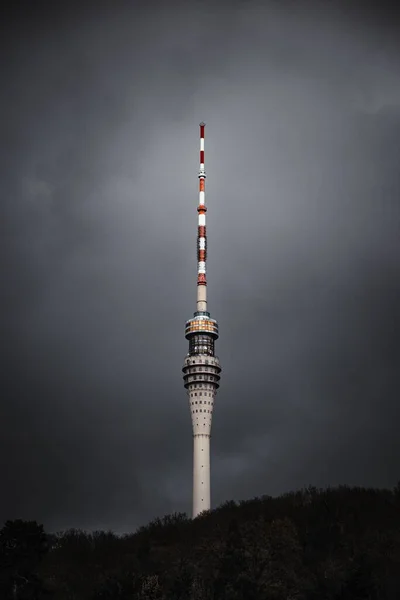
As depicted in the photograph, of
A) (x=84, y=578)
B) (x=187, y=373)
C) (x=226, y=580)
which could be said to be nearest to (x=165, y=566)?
(x=84, y=578)

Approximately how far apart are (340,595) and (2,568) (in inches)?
1535

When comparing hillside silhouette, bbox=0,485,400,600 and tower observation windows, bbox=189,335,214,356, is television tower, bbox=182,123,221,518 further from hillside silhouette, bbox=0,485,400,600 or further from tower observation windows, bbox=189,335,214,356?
hillside silhouette, bbox=0,485,400,600

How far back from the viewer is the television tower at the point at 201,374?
158 meters

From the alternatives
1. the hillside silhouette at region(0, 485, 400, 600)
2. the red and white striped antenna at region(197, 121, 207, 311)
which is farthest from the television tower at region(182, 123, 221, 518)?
the hillside silhouette at region(0, 485, 400, 600)

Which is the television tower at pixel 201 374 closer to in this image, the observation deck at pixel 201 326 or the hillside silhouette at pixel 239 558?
the observation deck at pixel 201 326

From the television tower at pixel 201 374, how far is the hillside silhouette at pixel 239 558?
11550 millimetres

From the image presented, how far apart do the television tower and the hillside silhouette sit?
37.9 ft

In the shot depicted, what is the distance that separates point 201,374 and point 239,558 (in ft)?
207

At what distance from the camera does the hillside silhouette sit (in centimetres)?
9925

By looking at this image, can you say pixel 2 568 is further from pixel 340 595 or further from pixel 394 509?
pixel 394 509

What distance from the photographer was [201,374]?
541ft

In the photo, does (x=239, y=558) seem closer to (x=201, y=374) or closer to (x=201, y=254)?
(x=201, y=374)

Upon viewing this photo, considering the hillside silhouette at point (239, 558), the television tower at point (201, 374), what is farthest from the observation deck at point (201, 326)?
the hillside silhouette at point (239, 558)

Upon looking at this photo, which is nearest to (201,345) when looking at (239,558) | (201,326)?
(201,326)
